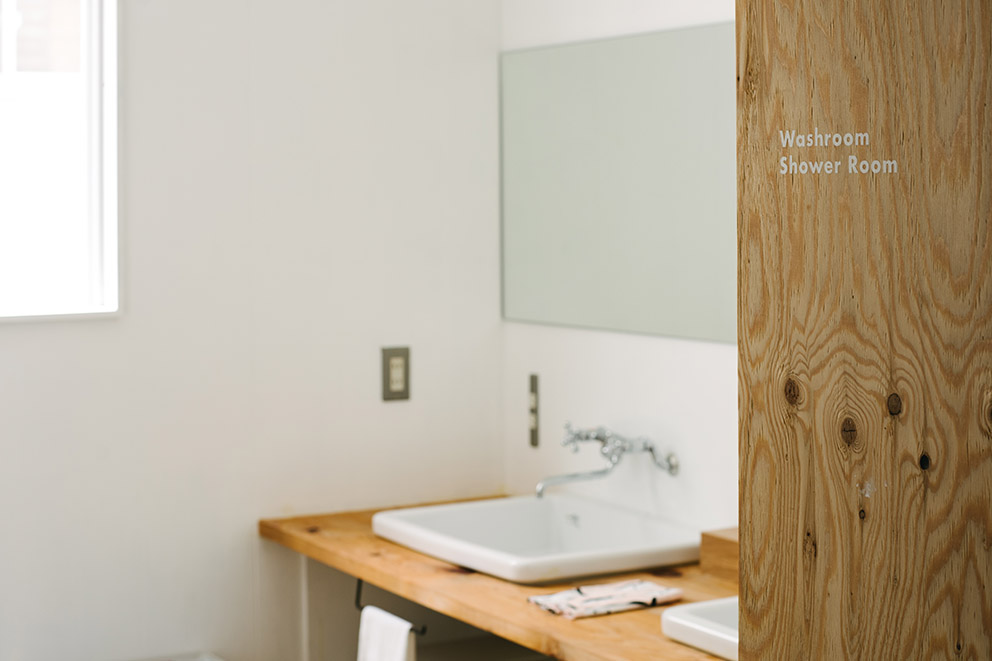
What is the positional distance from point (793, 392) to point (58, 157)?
1.99m

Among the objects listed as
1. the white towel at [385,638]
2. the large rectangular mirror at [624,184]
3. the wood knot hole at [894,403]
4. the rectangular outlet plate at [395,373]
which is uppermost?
the large rectangular mirror at [624,184]

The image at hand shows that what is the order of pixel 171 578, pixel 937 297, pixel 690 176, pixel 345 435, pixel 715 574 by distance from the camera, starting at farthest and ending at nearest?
pixel 345 435, pixel 171 578, pixel 690 176, pixel 715 574, pixel 937 297

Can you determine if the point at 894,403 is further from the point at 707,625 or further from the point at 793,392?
the point at 707,625

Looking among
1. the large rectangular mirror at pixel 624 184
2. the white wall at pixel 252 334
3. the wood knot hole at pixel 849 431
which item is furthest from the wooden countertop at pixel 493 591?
the wood knot hole at pixel 849 431

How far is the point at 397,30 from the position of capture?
2.96m

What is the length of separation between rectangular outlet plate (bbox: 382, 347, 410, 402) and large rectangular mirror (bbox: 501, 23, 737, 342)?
1.01 ft

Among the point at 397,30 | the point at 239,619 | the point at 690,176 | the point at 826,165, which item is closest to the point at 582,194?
the point at 690,176

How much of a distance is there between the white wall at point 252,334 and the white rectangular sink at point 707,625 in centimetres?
114

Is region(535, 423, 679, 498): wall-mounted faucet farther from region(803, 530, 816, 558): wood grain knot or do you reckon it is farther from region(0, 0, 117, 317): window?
region(803, 530, 816, 558): wood grain knot

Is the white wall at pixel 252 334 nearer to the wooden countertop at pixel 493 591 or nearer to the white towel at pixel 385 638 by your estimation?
the wooden countertop at pixel 493 591

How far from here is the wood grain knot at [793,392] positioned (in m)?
1.14

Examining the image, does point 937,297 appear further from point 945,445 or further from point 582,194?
point 582,194

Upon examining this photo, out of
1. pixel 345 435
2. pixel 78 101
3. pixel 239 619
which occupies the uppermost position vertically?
pixel 78 101

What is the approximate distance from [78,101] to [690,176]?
4.42 feet
